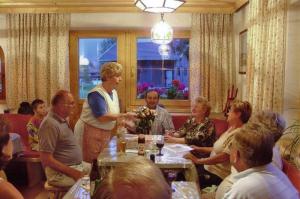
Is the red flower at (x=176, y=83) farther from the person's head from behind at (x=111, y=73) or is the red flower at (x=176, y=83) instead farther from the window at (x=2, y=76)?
the window at (x=2, y=76)

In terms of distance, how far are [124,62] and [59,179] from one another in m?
2.97

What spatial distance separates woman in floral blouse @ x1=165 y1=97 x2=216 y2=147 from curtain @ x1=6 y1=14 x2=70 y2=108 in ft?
7.63

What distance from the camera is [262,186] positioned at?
5.63 ft

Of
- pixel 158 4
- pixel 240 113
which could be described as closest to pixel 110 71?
pixel 158 4

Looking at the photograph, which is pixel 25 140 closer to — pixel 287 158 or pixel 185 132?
pixel 185 132

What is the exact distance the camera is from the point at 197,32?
207 inches

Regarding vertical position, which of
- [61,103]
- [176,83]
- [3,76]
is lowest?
[61,103]

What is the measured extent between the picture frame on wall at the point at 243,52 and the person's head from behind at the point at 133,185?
12.8 ft

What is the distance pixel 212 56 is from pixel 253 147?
3551 millimetres

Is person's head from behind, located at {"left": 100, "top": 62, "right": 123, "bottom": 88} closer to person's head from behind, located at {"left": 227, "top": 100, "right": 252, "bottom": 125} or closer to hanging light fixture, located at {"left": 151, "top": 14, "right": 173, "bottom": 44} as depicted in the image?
person's head from behind, located at {"left": 227, "top": 100, "right": 252, "bottom": 125}

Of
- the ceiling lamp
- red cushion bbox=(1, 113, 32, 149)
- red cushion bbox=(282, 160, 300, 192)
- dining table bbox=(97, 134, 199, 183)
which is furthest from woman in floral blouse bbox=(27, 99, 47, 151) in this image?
red cushion bbox=(282, 160, 300, 192)

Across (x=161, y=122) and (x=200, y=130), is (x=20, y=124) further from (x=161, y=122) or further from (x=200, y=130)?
(x=200, y=130)

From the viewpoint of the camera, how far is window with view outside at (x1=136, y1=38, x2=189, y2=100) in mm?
5516

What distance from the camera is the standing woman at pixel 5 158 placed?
1.70 meters
